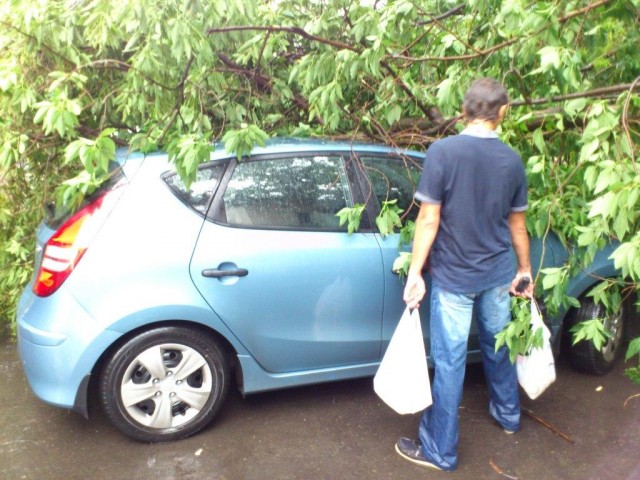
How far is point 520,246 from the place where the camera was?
300 cm

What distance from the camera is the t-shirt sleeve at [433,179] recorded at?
2.70m

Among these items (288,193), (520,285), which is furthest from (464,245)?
(288,193)

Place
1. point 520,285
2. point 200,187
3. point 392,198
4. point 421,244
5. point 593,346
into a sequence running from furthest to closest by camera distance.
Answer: point 593,346 → point 392,198 → point 200,187 → point 520,285 → point 421,244

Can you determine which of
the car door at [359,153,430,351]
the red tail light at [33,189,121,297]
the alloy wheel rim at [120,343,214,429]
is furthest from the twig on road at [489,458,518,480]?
the red tail light at [33,189,121,297]

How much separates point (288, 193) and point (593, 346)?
2.12 m

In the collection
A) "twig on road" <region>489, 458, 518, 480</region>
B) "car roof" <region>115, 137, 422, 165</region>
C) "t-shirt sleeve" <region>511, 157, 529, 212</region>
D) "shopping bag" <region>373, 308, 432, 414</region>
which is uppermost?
"car roof" <region>115, 137, 422, 165</region>

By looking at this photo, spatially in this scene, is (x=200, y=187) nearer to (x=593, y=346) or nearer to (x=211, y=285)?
(x=211, y=285)

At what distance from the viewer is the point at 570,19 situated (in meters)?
2.88

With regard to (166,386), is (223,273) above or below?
above

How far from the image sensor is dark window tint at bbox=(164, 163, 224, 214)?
10.3ft

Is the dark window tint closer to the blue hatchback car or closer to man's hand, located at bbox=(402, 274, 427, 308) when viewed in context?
the blue hatchback car

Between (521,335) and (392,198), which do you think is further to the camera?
(392,198)

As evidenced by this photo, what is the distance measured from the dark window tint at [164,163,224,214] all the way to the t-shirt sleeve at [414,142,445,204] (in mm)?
1072

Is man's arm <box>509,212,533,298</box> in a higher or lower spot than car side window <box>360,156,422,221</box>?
lower
